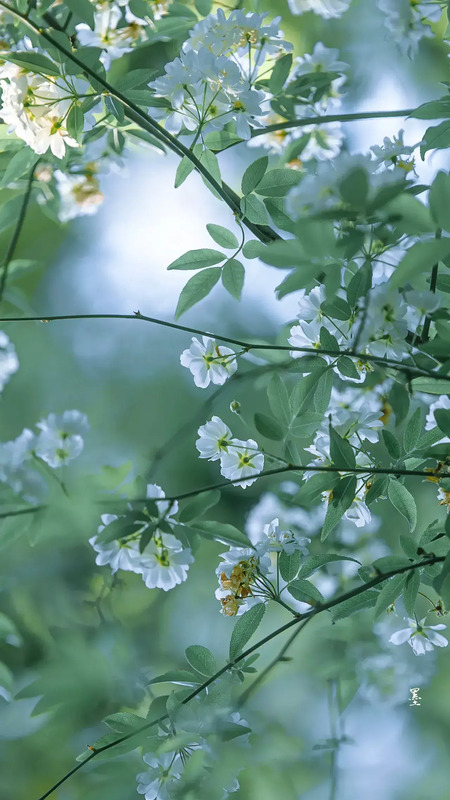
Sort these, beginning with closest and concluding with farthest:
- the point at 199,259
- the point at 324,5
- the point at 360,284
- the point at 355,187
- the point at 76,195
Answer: the point at 355,187 < the point at 360,284 < the point at 199,259 < the point at 324,5 < the point at 76,195

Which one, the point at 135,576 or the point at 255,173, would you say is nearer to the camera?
the point at 255,173

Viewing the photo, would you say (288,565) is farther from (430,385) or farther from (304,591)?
(430,385)

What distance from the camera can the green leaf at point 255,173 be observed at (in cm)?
46

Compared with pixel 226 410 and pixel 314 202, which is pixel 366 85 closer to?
pixel 226 410

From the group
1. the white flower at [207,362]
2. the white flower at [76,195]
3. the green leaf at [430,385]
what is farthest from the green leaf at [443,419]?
the white flower at [76,195]

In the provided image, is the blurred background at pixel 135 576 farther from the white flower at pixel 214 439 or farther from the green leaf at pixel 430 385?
the green leaf at pixel 430 385

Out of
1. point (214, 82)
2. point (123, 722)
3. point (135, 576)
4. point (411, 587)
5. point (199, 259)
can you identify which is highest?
point (214, 82)

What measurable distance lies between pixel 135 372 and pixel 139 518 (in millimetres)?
1637

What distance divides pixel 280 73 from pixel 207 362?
23cm

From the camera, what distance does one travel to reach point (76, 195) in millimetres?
820

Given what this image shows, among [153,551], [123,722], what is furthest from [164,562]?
[123,722]

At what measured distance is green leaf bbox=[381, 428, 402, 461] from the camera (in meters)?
0.42

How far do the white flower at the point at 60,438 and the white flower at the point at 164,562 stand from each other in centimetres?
13

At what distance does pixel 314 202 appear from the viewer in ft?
0.97
